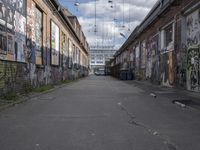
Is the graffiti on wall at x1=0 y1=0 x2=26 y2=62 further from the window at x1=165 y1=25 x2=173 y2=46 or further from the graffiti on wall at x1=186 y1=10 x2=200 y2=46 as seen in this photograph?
the window at x1=165 y1=25 x2=173 y2=46

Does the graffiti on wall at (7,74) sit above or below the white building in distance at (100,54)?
below

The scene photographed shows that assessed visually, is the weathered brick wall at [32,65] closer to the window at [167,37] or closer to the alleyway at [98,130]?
the alleyway at [98,130]

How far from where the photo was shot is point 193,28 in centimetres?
2306

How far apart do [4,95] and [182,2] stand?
14.1m

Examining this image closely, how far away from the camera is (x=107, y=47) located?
6344 inches

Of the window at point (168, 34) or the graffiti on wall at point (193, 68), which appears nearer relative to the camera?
the graffiti on wall at point (193, 68)

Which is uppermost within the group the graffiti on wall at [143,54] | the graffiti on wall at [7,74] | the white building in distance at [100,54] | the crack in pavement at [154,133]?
the white building in distance at [100,54]

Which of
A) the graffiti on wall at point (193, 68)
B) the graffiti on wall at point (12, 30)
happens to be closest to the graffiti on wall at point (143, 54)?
the graffiti on wall at point (193, 68)

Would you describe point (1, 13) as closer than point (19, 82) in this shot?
Yes

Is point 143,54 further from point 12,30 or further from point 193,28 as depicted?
point 12,30

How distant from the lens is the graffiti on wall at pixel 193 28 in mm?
22000

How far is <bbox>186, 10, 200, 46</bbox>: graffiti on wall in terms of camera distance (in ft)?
72.2

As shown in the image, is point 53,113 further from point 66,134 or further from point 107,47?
point 107,47

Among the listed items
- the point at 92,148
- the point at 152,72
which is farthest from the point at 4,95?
the point at 152,72
